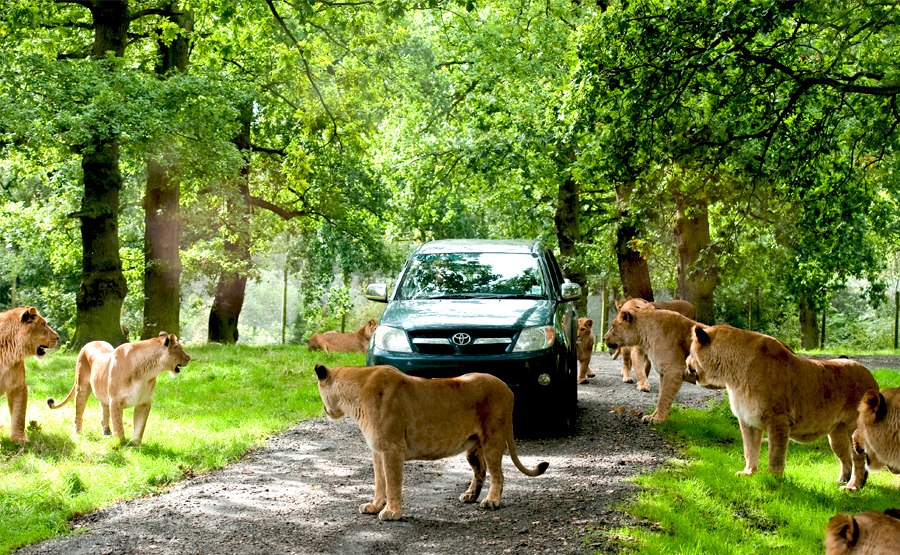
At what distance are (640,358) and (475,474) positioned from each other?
22.3ft

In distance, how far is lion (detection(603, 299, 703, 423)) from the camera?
9836 millimetres

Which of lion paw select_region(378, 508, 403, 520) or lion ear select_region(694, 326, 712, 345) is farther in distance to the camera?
lion ear select_region(694, 326, 712, 345)

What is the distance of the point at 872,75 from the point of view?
1021 centimetres

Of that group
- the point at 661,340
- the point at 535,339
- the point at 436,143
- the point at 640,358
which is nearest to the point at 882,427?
the point at 535,339

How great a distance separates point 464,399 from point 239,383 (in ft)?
26.6

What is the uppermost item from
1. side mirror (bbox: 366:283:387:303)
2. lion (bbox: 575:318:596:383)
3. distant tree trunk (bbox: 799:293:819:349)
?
side mirror (bbox: 366:283:387:303)

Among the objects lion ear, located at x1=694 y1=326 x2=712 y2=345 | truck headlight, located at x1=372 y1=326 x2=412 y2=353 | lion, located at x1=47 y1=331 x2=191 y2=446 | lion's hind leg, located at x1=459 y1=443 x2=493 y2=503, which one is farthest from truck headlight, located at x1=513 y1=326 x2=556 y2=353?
lion, located at x1=47 y1=331 x2=191 y2=446

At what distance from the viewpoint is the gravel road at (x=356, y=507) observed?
5.38 m

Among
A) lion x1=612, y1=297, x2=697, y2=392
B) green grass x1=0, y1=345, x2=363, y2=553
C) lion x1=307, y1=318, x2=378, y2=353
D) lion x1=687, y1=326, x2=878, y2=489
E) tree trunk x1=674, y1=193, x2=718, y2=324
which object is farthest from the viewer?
lion x1=307, y1=318, x2=378, y2=353

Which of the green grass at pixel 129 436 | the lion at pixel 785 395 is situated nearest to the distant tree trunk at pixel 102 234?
the green grass at pixel 129 436

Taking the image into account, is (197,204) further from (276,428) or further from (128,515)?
(128,515)

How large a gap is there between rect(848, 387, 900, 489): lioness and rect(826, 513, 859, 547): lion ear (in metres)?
2.54

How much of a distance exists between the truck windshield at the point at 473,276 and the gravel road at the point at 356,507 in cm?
184

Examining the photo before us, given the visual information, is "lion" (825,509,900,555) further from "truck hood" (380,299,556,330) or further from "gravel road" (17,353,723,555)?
"truck hood" (380,299,556,330)
